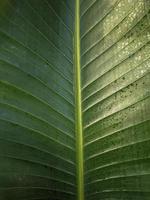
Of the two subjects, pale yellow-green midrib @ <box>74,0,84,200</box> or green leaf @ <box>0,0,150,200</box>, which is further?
pale yellow-green midrib @ <box>74,0,84,200</box>

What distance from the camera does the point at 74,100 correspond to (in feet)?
4.17

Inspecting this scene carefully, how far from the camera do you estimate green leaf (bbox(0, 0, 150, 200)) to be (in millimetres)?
1089

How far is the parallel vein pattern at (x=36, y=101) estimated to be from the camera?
3.62 feet

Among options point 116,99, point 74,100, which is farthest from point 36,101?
point 116,99

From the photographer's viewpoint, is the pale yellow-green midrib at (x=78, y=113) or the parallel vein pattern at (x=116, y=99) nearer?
the parallel vein pattern at (x=116, y=99)

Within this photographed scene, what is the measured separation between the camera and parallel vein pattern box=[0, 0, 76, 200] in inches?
43.4

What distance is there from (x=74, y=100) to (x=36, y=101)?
154 millimetres

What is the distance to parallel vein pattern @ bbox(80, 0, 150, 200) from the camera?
107cm

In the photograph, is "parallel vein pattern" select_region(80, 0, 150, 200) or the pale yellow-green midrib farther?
the pale yellow-green midrib

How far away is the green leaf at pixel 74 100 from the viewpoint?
109 centimetres

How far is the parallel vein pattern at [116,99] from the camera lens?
1.07 meters

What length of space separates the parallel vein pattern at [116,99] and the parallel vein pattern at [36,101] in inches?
2.6

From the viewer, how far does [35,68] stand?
1.20 m

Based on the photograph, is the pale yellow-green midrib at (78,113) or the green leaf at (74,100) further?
the pale yellow-green midrib at (78,113)
